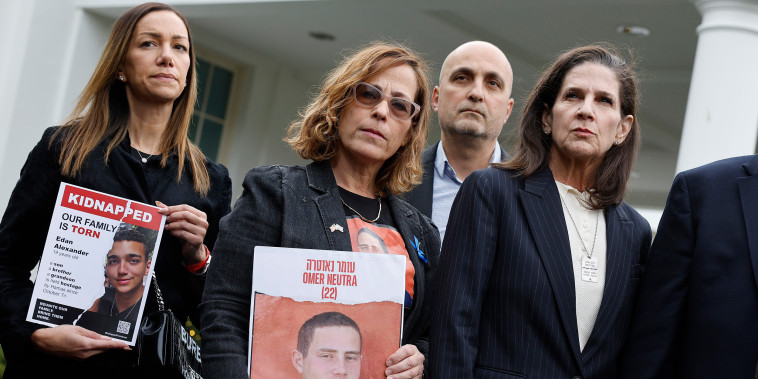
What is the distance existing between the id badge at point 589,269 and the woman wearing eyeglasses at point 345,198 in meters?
0.45

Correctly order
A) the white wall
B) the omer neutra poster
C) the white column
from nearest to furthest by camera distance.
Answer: the omer neutra poster → the white column → the white wall

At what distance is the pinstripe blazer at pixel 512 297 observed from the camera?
8.14ft

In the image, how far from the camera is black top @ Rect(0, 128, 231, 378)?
275 centimetres

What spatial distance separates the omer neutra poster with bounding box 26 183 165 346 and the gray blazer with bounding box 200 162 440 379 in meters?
0.46

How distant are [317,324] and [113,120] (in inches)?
44.9

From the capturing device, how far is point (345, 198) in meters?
2.66

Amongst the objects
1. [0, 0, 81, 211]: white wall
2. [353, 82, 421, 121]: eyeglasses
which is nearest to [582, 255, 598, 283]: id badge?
[353, 82, 421, 121]: eyeglasses

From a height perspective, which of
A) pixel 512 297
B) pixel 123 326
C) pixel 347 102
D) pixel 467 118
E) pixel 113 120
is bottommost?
pixel 123 326

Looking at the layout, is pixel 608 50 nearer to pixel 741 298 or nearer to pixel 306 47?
pixel 741 298

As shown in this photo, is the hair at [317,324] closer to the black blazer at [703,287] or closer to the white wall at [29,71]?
the black blazer at [703,287]

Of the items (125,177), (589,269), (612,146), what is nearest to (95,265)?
(125,177)

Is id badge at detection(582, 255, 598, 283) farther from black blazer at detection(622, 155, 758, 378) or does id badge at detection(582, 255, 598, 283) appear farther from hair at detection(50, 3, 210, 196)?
hair at detection(50, 3, 210, 196)

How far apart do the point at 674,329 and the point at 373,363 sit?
0.90 meters

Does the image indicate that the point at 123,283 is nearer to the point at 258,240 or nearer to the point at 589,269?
the point at 258,240
